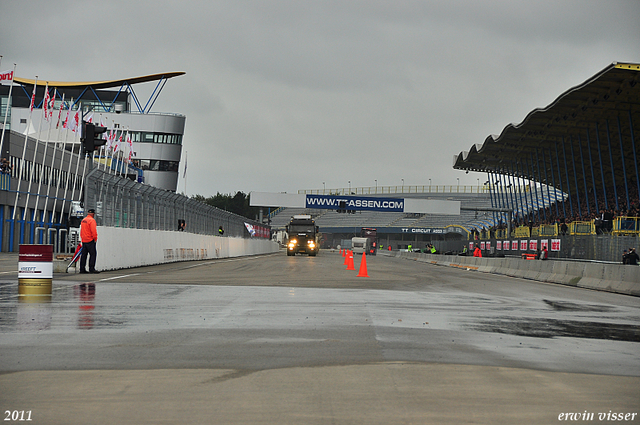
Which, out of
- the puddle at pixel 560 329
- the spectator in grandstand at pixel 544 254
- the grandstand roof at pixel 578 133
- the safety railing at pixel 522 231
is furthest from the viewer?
the safety railing at pixel 522 231

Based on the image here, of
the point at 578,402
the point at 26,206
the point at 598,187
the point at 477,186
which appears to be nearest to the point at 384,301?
the point at 578,402

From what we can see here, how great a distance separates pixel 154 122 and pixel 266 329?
97758 mm

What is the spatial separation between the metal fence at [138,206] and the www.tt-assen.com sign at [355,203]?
4325cm

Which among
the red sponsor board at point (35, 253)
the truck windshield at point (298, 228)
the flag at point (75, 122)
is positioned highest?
the flag at point (75, 122)

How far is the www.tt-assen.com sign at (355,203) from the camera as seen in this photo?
9125 centimetres

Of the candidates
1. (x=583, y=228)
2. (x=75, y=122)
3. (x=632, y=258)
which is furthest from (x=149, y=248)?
(x=75, y=122)

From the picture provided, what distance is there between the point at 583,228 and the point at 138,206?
2572 cm

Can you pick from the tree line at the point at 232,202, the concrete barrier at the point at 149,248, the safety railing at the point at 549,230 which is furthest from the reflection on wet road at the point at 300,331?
the tree line at the point at 232,202

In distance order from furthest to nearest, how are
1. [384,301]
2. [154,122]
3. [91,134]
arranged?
[154,122], [91,134], [384,301]

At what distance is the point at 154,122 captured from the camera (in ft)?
338

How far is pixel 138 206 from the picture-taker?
2964 cm

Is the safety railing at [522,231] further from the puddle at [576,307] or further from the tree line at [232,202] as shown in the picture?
the tree line at [232,202]

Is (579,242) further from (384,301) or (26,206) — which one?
(26,206)

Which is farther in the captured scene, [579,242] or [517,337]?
[579,242]
